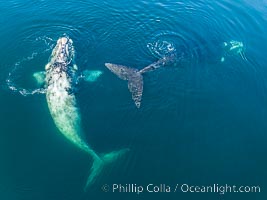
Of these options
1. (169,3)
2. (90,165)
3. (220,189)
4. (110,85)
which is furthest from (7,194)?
(169,3)

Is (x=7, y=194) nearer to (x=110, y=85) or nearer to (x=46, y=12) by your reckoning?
(x=110, y=85)

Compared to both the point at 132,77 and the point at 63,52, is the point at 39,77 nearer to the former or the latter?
the point at 63,52

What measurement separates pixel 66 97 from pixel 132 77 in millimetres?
7779

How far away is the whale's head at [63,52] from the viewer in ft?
144

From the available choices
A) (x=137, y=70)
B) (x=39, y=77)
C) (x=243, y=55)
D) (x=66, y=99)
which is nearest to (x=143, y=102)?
(x=137, y=70)

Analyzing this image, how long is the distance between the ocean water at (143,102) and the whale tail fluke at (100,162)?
1.54 feet

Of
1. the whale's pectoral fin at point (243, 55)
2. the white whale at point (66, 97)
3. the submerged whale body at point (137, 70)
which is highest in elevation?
the whale's pectoral fin at point (243, 55)

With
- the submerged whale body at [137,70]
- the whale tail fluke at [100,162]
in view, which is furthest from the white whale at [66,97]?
the submerged whale body at [137,70]

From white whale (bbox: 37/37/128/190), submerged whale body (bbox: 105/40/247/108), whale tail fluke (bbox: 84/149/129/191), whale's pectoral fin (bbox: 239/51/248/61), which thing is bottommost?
whale tail fluke (bbox: 84/149/129/191)

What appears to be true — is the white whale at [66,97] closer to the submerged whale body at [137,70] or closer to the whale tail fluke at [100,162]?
the whale tail fluke at [100,162]

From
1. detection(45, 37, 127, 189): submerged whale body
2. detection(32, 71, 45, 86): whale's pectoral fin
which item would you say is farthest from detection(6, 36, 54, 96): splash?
detection(45, 37, 127, 189): submerged whale body

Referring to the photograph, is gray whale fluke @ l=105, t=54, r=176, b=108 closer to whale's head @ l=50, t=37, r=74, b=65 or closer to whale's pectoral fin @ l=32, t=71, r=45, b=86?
whale's head @ l=50, t=37, r=74, b=65

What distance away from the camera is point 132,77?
4150 cm

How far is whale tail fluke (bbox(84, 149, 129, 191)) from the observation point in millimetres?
32594
